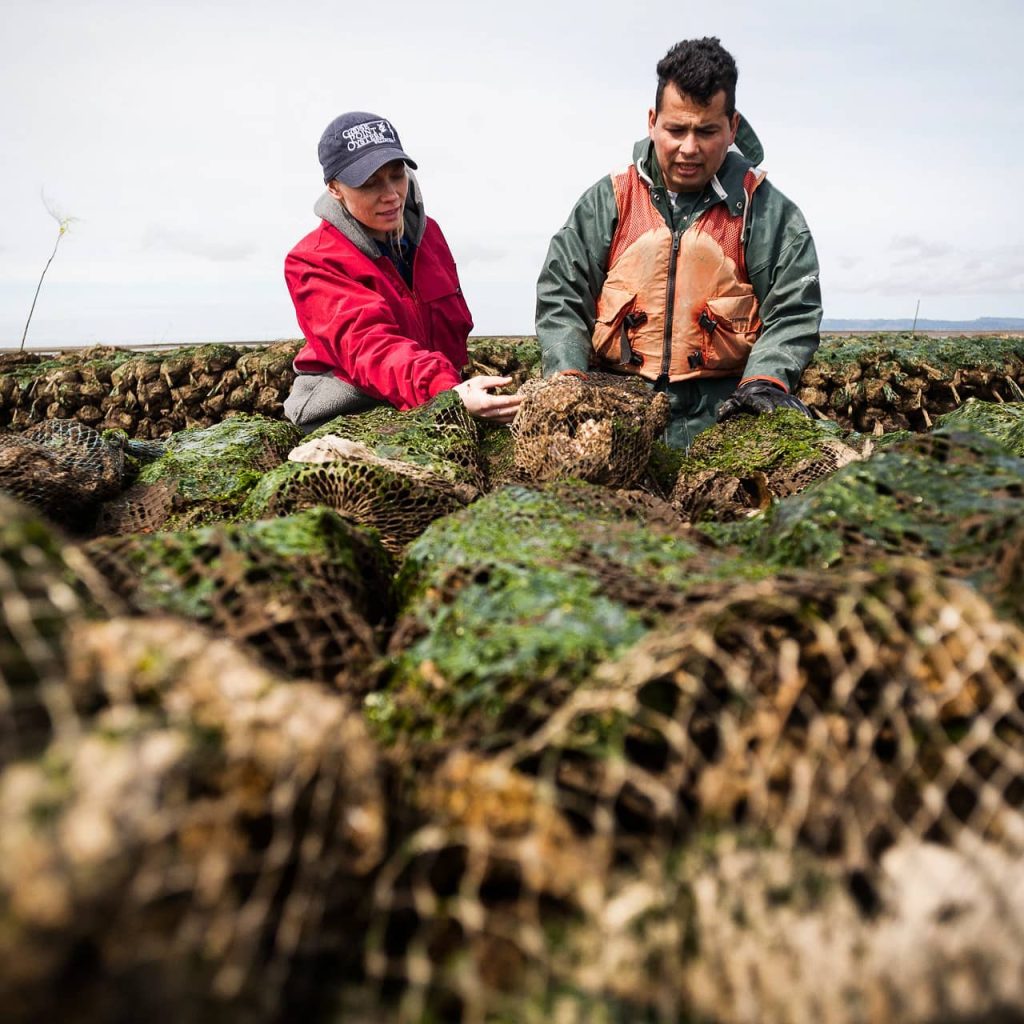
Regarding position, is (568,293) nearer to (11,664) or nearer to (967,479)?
(967,479)

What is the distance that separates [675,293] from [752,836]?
4063 mm

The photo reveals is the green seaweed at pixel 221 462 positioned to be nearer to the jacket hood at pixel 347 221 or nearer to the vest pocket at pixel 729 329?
the jacket hood at pixel 347 221

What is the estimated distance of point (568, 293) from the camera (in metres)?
5.11

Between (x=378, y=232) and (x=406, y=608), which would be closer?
(x=406, y=608)

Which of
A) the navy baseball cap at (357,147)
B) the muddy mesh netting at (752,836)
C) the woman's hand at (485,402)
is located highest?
the navy baseball cap at (357,147)

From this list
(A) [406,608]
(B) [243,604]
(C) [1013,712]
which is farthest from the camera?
(A) [406,608]

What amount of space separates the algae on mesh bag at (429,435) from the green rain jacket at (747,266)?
0.97 meters

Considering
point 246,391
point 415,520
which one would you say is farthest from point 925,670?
point 246,391

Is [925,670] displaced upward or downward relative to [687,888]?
upward

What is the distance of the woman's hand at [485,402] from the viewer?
4.20m

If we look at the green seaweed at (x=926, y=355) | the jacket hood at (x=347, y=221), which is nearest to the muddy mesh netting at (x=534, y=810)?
the jacket hood at (x=347, y=221)

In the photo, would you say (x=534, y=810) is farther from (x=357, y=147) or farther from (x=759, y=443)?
(x=357, y=147)

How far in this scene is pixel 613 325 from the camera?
16.7ft

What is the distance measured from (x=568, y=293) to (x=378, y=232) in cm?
119
